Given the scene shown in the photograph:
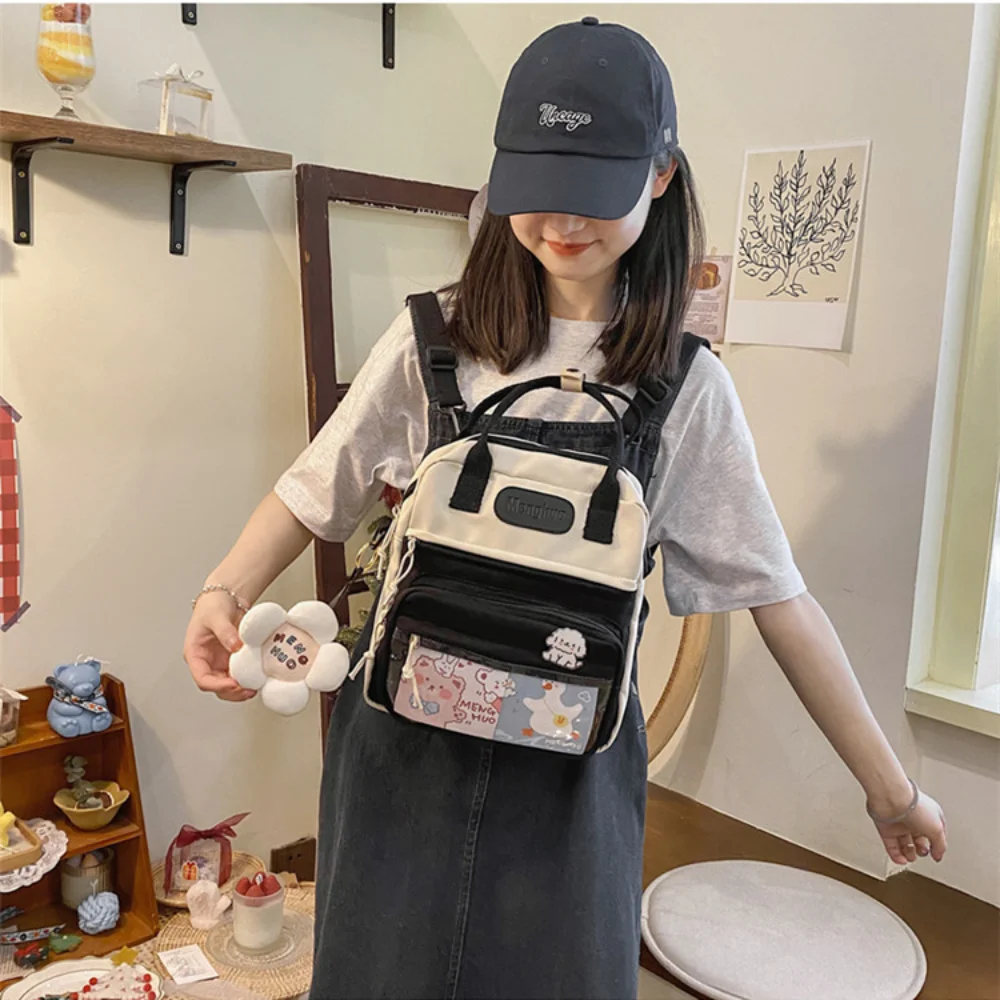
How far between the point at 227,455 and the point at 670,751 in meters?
0.87

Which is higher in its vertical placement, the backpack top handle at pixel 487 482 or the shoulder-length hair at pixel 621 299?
the shoulder-length hair at pixel 621 299

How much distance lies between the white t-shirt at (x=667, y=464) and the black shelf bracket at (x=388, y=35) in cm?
94

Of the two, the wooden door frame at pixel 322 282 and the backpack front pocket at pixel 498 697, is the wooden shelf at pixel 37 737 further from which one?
the backpack front pocket at pixel 498 697

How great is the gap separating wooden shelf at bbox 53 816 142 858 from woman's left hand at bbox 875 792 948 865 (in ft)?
3.21

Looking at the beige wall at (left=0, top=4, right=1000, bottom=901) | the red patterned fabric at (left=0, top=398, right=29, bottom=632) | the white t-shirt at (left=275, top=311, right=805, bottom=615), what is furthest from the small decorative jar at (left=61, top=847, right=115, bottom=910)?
the white t-shirt at (left=275, top=311, right=805, bottom=615)

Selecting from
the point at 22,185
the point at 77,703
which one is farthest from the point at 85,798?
the point at 22,185

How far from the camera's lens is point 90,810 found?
56.2 inches

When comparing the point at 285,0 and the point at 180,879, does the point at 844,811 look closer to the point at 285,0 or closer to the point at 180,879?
the point at 180,879

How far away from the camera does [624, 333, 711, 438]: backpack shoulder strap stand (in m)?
0.88

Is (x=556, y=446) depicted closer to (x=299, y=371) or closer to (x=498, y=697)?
(x=498, y=697)

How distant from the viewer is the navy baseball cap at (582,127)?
819mm

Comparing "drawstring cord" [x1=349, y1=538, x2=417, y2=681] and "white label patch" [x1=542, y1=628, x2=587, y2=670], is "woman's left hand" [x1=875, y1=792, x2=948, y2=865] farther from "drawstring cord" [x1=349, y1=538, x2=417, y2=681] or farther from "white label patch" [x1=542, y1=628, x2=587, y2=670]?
"drawstring cord" [x1=349, y1=538, x2=417, y2=681]

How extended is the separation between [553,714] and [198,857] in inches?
39.5

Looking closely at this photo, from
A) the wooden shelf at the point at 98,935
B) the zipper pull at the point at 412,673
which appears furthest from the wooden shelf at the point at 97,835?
the zipper pull at the point at 412,673
